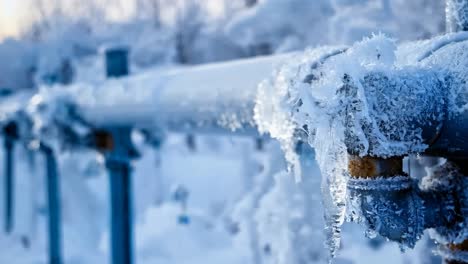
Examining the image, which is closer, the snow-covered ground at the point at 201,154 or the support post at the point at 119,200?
the snow-covered ground at the point at 201,154

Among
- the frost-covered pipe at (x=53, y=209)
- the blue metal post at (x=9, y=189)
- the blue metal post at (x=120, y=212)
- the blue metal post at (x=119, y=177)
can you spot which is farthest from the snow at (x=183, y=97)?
the blue metal post at (x=9, y=189)

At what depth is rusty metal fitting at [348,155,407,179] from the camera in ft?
2.43

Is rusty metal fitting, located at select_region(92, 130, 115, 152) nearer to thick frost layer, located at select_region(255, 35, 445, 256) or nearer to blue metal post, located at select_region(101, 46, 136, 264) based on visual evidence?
blue metal post, located at select_region(101, 46, 136, 264)

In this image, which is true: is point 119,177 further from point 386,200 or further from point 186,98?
point 386,200

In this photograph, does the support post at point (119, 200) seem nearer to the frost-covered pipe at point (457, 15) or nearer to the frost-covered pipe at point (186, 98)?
the frost-covered pipe at point (186, 98)

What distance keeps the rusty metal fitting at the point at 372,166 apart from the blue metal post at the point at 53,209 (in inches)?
144

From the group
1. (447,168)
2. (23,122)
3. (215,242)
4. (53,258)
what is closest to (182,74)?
(447,168)

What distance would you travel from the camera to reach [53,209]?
409 cm

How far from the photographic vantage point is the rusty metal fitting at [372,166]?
2.43 feet

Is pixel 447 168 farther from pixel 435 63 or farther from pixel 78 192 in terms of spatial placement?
pixel 78 192

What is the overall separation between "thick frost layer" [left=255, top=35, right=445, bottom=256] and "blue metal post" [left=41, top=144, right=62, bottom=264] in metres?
3.63

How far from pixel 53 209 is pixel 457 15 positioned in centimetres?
380

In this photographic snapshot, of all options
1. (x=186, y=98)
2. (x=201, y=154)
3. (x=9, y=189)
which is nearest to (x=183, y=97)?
(x=186, y=98)

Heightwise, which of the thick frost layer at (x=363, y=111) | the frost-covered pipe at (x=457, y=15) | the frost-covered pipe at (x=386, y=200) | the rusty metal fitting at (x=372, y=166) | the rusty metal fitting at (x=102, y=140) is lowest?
the frost-covered pipe at (x=386, y=200)
